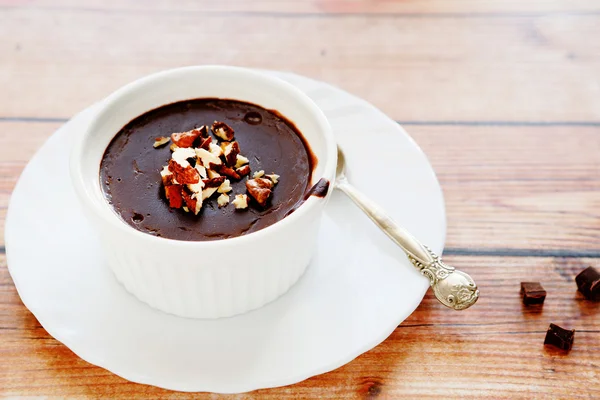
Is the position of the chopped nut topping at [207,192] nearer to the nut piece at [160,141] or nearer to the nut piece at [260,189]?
the nut piece at [260,189]

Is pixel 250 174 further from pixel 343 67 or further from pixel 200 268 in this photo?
pixel 343 67

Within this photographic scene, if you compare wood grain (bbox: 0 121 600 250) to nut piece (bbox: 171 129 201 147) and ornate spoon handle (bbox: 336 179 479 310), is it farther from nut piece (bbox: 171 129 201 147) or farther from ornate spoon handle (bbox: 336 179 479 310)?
nut piece (bbox: 171 129 201 147)

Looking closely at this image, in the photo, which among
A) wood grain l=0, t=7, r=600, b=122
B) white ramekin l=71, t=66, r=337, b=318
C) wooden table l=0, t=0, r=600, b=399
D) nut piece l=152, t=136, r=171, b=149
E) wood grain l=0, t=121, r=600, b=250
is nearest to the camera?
white ramekin l=71, t=66, r=337, b=318

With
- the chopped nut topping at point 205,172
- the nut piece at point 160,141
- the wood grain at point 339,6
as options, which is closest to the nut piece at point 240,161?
the chopped nut topping at point 205,172

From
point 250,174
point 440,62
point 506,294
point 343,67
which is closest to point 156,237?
point 250,174

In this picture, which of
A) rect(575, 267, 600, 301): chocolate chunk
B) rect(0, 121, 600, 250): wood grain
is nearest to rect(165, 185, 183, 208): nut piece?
rect(0, 121, 600, 250): wood grain

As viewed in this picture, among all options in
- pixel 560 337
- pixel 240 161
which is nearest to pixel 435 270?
pixel 560 337
